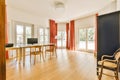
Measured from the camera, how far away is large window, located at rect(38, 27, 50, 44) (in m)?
7.47

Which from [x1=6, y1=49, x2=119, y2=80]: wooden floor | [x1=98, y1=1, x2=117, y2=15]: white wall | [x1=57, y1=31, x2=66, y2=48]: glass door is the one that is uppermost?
[x1=98, y1=1, x2=117, y2=15]: white wall

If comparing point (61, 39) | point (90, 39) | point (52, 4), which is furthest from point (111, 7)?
point (61, 39)

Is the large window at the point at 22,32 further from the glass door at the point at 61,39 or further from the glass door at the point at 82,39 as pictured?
the glass door at the point at 82,39

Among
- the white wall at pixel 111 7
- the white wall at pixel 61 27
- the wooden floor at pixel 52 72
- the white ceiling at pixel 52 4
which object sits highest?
the white ceiling at pixel 52 4

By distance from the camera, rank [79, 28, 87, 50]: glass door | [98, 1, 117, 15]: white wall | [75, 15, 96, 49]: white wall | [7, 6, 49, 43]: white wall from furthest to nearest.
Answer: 1. [79, 28, 87, 50]: glass door
2. [75, 15, 96, 49]: white wall
3. [7, 6, 49, 43]: white wall
4. [98, 1, 117, 15]: white wall

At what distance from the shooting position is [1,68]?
101 cm

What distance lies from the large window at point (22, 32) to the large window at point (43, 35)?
836 millimetres

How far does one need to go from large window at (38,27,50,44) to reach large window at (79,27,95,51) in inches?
104

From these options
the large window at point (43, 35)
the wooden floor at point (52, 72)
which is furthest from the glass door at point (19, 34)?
the wooden floor at point (52, 72)

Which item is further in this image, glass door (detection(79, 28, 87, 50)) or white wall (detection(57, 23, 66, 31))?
white wall (detection(57, 23, 66, 31))

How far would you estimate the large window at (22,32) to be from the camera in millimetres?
5805

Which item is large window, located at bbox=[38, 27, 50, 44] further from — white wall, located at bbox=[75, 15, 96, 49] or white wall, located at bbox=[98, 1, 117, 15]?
white wall, located at bbox=[98, 1, 117, 15]

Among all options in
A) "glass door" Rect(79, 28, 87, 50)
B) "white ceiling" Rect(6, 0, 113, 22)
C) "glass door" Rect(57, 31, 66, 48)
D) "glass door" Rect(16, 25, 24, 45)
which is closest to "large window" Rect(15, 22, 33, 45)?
"glass door" Rect(16, 25, 24, 45)

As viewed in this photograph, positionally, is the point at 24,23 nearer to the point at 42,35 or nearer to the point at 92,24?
the point at 42,35
